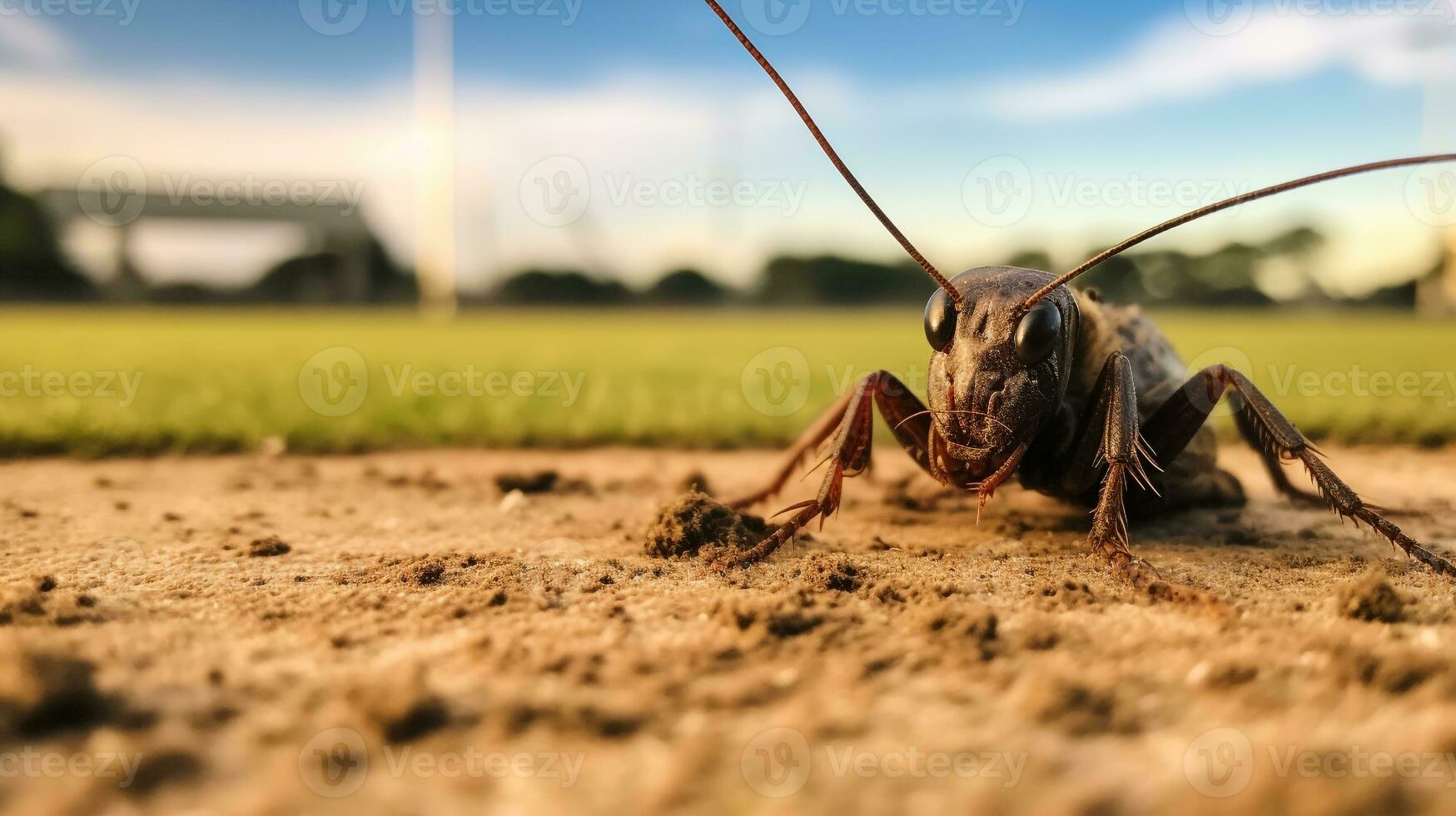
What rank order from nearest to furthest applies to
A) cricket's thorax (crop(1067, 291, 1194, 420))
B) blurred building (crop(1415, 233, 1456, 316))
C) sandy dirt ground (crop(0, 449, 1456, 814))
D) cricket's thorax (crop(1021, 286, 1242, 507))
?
sandy dirt ground (crop(0, 449, 1456, 814)), cricket's thorax (crop(1021, 286, 1242, 507)), cricket's thorax (crop(1067, 291, 1194, 420)), blurred building (crop(1415, 233, 1456, 316))

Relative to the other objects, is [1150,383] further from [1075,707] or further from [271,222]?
[271,222]

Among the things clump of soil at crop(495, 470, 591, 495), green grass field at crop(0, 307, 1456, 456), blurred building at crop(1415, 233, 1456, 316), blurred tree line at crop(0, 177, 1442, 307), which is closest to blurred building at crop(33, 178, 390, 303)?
blurred tree line at crop(0, 177, 1442, 307)

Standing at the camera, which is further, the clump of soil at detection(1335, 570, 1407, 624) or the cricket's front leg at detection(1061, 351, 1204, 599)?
the cricket's front leg at detection(1061, 351, 1204, 599)

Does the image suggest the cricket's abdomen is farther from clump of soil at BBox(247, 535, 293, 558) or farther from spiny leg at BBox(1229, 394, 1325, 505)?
clump of soil at BBox(247, 535, 293, 558)

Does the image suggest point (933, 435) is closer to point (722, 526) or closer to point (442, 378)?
point (722, 526)

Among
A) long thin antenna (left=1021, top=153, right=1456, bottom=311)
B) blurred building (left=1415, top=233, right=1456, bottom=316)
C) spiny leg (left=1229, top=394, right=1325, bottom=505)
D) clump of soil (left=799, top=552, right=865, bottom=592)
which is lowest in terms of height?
clump of soil (left=799, top=552, right=865, bottom=592)

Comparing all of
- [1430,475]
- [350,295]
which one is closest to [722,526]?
[1430,475]

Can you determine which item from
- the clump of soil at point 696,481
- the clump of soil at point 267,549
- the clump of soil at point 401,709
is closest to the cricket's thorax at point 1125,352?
the clump of soil at point 696,481

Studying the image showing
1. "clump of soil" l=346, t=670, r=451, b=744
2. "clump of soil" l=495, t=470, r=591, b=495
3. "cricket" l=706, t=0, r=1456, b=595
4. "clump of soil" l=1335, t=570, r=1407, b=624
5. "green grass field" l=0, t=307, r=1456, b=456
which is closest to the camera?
"clump of soil" l=346, t=670, r=451, b=744
